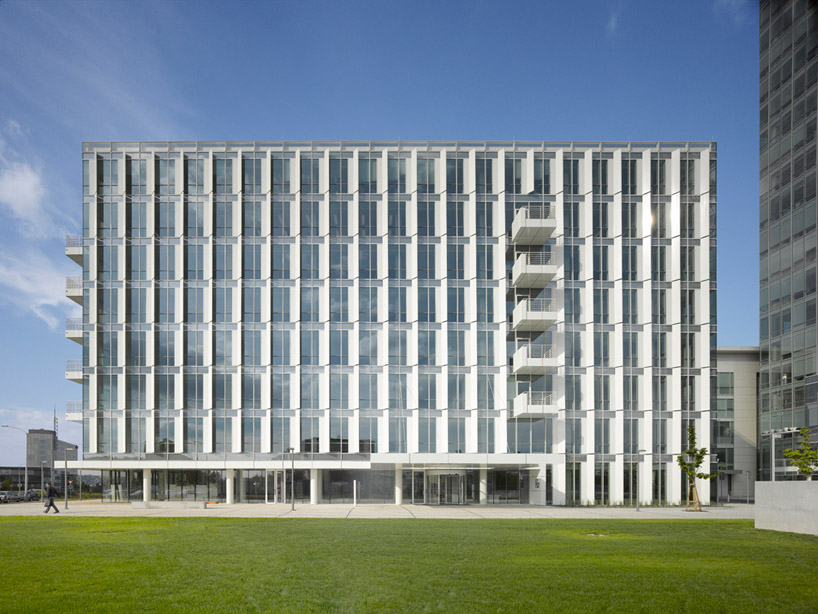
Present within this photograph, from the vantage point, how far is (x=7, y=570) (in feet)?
53.3

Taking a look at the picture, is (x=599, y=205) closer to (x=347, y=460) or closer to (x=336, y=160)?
(x=336, y=160)

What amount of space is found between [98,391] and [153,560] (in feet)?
135

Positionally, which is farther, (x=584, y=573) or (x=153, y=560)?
(x=153, y=560)

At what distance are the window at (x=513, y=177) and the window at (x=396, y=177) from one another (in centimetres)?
799

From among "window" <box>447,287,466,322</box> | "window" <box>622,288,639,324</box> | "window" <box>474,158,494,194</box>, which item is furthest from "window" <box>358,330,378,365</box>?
"window" <box>622,288,639,324</box>

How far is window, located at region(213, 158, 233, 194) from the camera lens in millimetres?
56438

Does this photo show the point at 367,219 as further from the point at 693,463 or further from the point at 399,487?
the point at 693,463

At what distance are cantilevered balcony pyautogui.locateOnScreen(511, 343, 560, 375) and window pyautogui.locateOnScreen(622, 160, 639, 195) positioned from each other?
44.5ft

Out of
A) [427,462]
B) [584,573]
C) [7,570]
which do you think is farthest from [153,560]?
[427,462]

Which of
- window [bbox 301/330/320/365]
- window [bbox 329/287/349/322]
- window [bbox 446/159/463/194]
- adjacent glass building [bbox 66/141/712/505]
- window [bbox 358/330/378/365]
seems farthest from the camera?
window [bbox 446/159/463/194]

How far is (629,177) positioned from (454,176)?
1349cm

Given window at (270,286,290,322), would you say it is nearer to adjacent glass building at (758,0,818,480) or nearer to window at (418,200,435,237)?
window at (418,200,435,237)

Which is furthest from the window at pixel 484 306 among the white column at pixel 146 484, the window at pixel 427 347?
the white column at pixel 146 484

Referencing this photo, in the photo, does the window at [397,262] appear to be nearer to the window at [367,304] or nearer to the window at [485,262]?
the window at [367,304]
